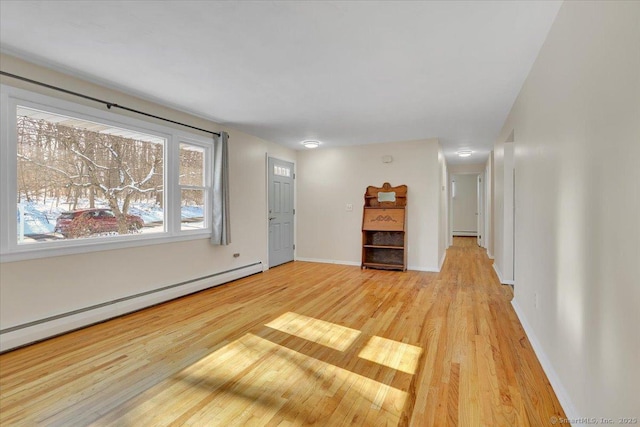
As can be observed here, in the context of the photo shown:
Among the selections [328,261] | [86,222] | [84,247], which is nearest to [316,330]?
[84,247]

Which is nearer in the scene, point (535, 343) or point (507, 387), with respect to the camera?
point (507, 387)

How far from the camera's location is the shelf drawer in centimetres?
554

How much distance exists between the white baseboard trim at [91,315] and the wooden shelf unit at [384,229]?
286 cm

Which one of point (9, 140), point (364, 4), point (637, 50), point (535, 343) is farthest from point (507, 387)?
point (9, 140)

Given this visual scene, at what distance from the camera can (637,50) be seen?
3.36 ft

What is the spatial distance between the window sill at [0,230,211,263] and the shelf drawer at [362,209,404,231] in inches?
124

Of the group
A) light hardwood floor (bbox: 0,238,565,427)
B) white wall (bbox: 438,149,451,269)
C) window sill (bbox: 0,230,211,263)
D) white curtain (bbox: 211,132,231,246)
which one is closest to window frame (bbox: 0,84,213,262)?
window sill (bbox: 0,230,211,263)

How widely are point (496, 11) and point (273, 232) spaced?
480 cm

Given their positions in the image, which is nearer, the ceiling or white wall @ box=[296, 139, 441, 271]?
the ceiling

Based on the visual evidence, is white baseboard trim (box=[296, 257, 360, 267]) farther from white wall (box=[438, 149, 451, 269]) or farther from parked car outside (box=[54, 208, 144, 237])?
parked car outside (box=[54, 208, 144, 237])

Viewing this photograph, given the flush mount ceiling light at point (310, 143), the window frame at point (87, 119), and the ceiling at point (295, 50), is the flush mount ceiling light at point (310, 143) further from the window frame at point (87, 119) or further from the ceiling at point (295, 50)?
the window frame at point (87, 119)

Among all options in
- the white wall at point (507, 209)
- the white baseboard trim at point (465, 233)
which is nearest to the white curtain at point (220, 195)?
the white wall at point (507, 209)

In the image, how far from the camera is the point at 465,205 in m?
11.5

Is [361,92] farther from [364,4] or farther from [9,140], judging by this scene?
[9,140]
